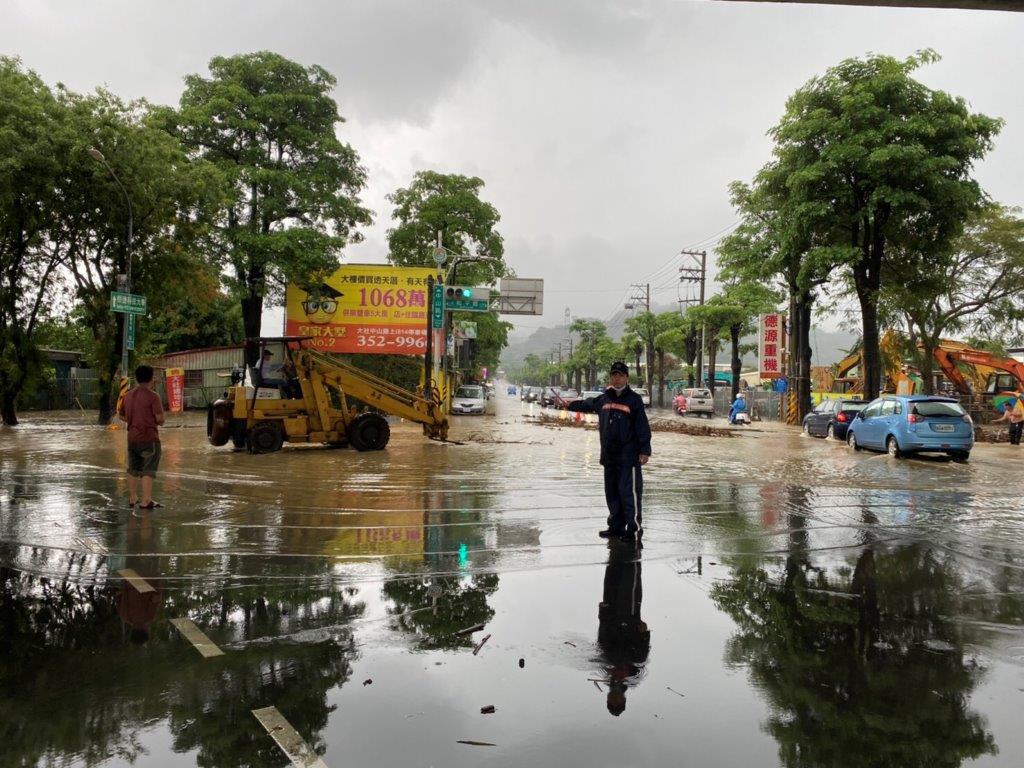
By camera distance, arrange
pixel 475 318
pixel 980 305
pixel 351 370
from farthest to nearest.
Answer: pixel 475 318
pixel 980 305
pixel 351 370

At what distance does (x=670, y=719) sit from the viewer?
3510mm

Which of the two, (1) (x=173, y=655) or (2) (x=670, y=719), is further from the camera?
(1) (x=173, y=655)

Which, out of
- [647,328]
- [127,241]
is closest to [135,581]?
[127,241]

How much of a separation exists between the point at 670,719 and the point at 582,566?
114 inches

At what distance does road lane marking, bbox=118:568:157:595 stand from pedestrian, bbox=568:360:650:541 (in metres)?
4.26

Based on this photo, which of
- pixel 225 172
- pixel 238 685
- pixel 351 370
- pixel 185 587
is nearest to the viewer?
pixel 238 685

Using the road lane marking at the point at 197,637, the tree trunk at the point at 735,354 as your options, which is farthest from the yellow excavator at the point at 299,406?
the tree trunk at the point at 735,354

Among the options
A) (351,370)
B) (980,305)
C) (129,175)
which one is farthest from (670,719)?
(980,305)

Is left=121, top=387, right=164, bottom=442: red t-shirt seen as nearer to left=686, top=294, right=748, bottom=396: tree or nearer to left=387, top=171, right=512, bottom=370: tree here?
left=387, top=171, right=512, bottom=370: tree

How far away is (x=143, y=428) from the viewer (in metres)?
8.93

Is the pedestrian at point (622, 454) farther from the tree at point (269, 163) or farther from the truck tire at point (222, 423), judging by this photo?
the tree at point (269, 163)

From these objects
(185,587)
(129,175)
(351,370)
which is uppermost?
(129,175)

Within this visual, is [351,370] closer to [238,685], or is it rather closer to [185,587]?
[185,587]

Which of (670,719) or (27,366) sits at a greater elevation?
(27,366)
